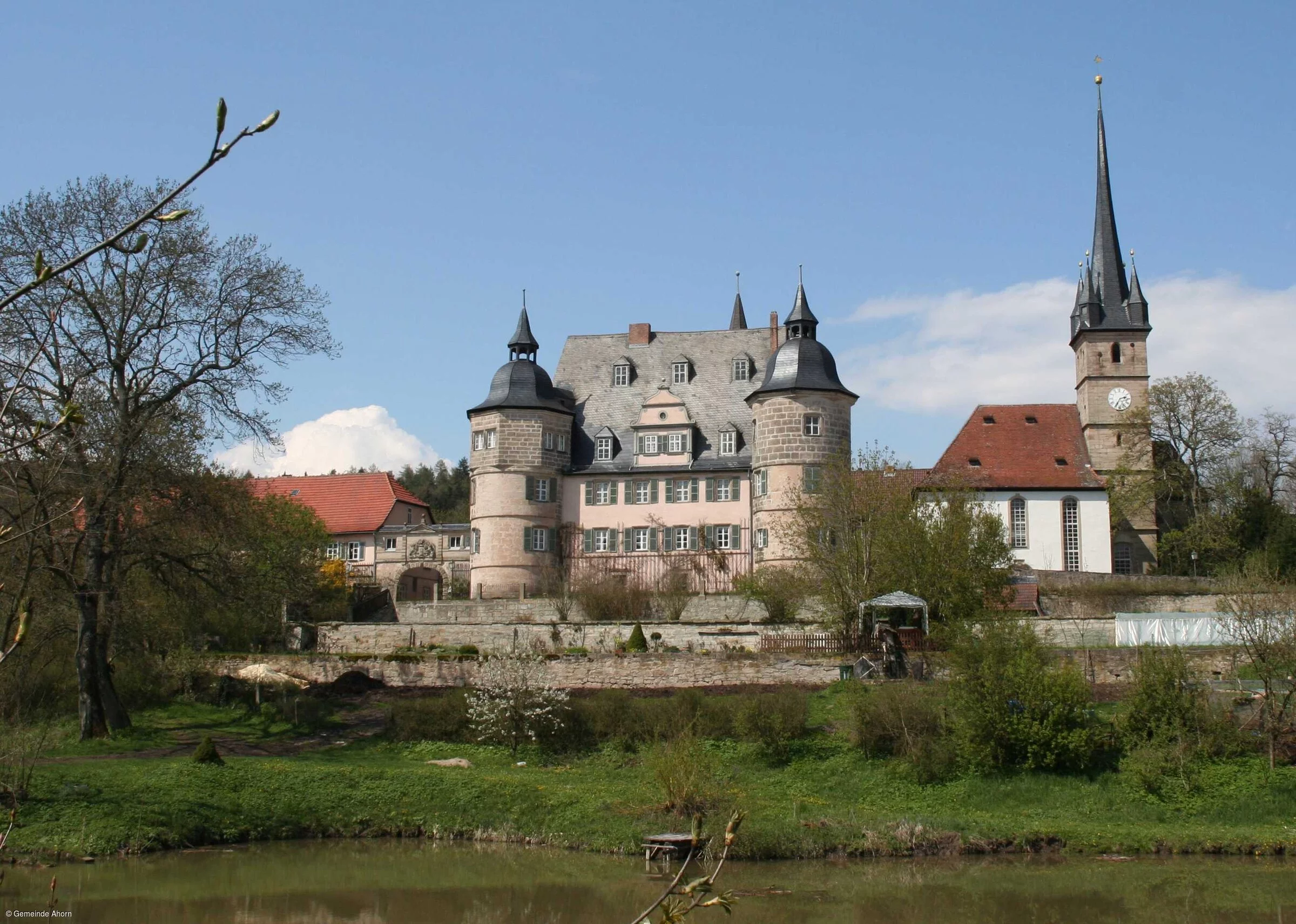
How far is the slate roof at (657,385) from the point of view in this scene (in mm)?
49625

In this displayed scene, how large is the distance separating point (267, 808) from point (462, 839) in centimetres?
348

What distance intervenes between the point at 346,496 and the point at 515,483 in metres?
11.6

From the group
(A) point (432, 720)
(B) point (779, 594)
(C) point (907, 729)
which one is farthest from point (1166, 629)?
(A) point (432, 720)

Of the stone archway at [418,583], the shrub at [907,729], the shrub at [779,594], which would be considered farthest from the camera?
the stone archway at [418,583]

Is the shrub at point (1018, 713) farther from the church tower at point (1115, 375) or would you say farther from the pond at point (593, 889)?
the church tower at point (1115, 375)

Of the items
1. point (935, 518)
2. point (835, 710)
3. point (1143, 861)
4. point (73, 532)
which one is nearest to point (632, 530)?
point (935, 518)

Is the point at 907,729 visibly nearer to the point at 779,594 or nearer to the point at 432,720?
the point at 432,720

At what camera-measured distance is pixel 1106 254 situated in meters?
55.9

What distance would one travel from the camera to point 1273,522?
46844mm

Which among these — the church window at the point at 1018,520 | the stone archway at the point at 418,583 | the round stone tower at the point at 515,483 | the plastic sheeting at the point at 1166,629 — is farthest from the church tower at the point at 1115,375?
the stone archway at the point at 418,583

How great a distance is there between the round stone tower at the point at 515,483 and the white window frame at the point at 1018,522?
16829 mm

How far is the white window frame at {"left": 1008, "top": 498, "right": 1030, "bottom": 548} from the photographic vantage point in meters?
49.2

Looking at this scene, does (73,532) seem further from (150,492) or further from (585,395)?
(585,395)

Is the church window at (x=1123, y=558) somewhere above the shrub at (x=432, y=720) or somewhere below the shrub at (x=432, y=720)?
A: above
